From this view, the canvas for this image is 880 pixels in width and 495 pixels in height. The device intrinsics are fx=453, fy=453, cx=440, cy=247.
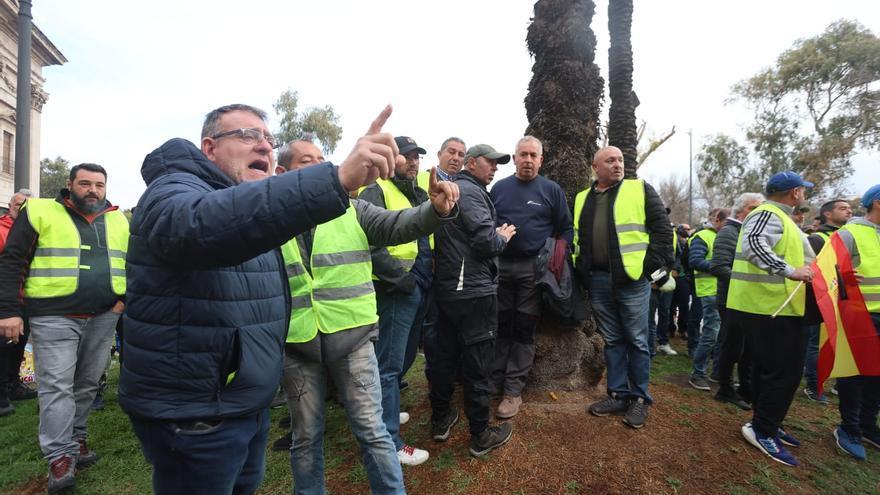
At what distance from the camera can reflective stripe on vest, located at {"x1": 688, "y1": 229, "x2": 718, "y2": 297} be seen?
6184 mm

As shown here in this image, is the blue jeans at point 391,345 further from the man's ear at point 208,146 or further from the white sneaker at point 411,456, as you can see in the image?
the man's ear at point 208,146

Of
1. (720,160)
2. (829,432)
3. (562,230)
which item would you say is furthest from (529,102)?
(720,160)

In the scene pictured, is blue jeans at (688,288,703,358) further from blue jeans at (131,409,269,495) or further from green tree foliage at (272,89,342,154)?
green tree foliage at (272,89,342,154)

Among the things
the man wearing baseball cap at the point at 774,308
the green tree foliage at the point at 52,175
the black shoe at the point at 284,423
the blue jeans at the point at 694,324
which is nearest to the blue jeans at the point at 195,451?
the black shoe at the point at 284,423

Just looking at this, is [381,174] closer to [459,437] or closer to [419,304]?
[419,304]

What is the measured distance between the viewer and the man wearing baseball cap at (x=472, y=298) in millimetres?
3277

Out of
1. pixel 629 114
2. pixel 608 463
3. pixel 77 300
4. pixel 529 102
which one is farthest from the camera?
pixel 629 114

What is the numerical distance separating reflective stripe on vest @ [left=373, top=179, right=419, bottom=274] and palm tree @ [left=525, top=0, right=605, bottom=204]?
1.87 m

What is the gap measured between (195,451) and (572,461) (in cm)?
250

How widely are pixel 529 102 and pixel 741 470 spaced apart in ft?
12.4

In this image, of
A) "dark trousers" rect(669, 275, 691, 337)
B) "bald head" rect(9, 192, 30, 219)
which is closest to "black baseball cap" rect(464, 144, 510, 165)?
"bald head" rect(9, 192, 30, 219)

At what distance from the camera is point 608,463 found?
309 centimetres

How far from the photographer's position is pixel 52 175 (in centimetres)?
3944

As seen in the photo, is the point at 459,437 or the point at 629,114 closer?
the point at 459,437
